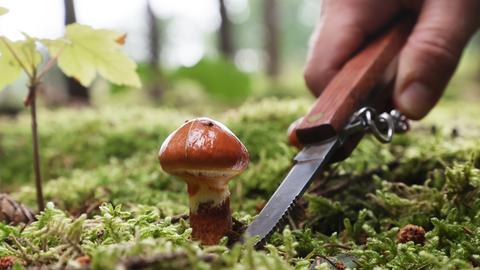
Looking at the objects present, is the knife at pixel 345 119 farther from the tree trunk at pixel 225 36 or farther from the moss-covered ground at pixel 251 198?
the tree trunk at pixel 225 36

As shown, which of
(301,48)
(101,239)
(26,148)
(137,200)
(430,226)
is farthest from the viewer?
(301,48)

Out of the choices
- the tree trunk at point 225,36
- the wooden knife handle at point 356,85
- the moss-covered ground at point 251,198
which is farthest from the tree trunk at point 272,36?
the wooden knife handle at point 356,85

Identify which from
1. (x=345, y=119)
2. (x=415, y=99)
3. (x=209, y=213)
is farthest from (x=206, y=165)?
(x=415, y=99)

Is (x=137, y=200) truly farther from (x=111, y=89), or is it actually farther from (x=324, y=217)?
(x=111, y=89)

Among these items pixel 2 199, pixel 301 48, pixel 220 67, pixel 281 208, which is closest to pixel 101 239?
pixel 281 208

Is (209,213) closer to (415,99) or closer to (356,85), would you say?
(356,85)
